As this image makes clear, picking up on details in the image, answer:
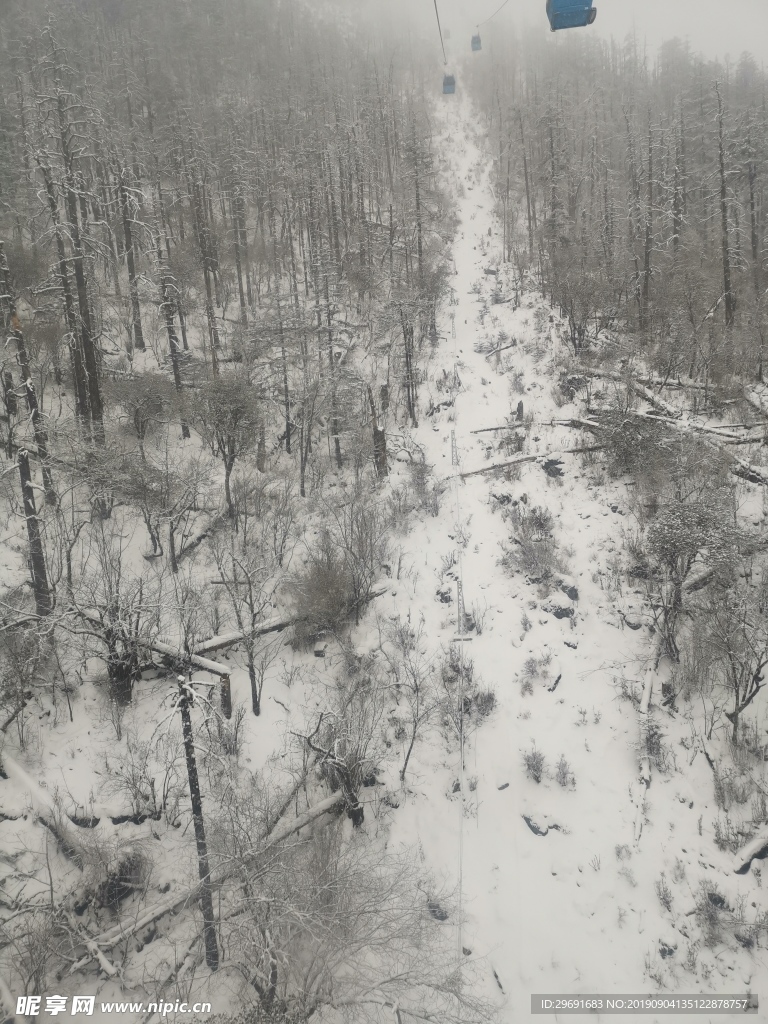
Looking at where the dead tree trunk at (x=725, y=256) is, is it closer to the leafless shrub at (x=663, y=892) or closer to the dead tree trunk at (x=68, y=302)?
the leafless shrub at (x=663, y=892)

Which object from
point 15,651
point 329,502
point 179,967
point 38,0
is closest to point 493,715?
point 179,967

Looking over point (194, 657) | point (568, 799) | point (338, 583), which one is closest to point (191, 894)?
point (194, 657)

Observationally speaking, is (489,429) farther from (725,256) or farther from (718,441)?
(725,256)

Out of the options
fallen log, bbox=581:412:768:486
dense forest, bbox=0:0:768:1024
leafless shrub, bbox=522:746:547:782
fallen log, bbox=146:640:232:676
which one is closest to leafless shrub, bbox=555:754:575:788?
dense forest, bbox=0:0:768:1024

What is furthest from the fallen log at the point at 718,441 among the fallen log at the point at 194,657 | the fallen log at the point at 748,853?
the fallen log at the point at 194,657

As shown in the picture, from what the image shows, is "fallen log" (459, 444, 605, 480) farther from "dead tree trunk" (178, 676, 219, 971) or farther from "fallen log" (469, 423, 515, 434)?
"dead tree trunk" (178, 676, 219, 971)

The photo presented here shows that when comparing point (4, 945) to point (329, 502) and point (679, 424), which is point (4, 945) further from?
point (679, 424)
